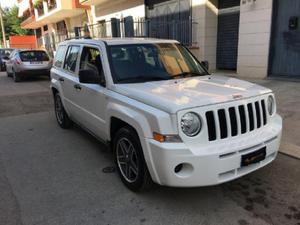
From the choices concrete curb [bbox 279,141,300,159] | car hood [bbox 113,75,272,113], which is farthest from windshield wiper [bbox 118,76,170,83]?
concrete curb [bbox 279,141,300,159]

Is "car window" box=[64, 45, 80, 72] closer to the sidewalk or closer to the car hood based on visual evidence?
the car hood

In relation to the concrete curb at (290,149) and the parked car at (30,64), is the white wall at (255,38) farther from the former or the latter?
the parked car at (30,64)

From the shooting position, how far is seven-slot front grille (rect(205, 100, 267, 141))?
2910 millimetres

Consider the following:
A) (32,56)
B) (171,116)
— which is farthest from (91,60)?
(32,56)

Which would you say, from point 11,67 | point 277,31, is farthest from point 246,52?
point 11,67

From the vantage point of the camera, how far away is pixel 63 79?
5590 mm

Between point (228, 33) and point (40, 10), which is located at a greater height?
point (40, 10)

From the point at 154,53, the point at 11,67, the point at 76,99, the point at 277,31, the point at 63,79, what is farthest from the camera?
the point at 11,67

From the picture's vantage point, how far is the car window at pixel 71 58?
16.9 feet

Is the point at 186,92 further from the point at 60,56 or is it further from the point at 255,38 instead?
the point at 255,38

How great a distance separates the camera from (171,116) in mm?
2812

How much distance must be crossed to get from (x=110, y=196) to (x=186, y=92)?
1506mm

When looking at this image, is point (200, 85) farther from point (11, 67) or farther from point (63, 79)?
point (11, 67)

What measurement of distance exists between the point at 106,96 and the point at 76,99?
54.0 inches
